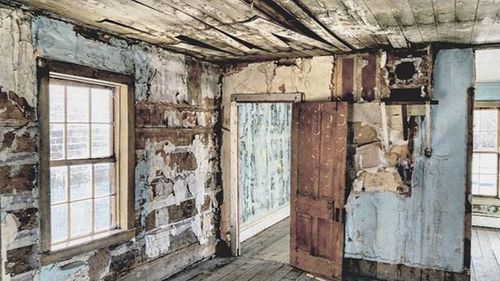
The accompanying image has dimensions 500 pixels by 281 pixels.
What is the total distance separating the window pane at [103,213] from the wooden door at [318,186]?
2.03 m

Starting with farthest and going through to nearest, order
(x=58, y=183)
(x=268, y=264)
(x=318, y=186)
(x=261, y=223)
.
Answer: (x=261, y=223), (x=268, y=264), (x=318, y=186), (x=58, y=183)

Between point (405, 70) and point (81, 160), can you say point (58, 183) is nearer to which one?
point (81, 160)

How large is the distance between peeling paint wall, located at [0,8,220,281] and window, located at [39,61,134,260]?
9cm

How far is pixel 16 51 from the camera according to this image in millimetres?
2623

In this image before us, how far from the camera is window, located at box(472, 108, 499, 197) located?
21.4 feet

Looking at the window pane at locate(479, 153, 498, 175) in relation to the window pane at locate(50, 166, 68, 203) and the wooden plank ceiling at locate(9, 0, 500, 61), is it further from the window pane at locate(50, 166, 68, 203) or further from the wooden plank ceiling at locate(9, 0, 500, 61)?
the window pane at locate(50, 166, 68, 203)

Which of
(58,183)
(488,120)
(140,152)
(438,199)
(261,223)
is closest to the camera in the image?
(58,183)

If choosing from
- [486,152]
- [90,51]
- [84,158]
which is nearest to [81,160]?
[84,158]

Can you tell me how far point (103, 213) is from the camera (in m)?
3.41

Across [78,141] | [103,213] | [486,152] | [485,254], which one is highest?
[78,141]

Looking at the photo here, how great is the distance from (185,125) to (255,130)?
2.05m

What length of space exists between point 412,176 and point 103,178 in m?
3.09

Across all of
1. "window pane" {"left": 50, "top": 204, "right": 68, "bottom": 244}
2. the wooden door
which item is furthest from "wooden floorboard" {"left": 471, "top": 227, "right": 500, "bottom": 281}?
"window pane" {"left": 50, "top": 204, "right": 68, "bottom": 244}

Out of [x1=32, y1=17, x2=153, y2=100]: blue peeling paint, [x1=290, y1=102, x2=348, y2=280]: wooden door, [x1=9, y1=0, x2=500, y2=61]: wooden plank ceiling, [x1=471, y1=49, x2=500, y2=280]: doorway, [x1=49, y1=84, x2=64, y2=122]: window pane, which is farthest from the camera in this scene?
[x1=471, y1=49, x2=500, y2=280]: doorway
